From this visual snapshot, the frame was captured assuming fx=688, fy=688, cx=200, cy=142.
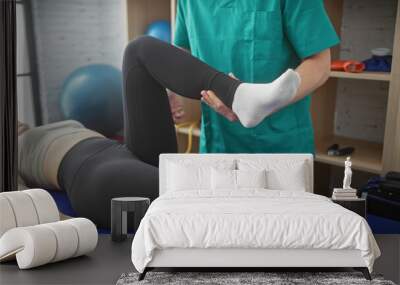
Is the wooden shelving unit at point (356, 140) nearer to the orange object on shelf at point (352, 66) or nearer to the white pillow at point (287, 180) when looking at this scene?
the orange object on shelf at point (352, 66)

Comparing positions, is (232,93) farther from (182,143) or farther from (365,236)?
(365,236)

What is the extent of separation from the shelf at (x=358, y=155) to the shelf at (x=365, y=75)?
1.45 feet

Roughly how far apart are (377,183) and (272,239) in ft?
3.71

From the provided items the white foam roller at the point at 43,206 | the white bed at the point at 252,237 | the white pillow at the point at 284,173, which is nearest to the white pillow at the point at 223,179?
the white pillow at the point at 284,173

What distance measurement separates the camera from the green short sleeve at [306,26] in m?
3.99

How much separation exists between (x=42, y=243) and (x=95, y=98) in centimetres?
119

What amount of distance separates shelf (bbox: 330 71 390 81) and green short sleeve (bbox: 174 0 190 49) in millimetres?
911

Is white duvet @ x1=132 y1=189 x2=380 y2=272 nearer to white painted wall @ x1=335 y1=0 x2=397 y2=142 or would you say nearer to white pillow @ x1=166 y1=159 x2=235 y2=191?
white pillow @ x1=166 y1=159 x2=235 y2=191

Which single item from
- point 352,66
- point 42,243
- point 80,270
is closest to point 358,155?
point 352,66

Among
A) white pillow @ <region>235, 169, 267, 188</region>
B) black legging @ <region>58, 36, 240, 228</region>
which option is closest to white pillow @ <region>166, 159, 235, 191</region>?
white pillow @ <region>235, 169, 267, 188</region>

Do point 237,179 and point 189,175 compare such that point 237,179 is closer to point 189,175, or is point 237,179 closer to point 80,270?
point 189,175

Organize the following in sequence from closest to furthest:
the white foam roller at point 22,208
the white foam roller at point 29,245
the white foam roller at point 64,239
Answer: the white foam roller at point 29,245 < the white foam roller at point 64,239 < the white foam roller at point 22,208

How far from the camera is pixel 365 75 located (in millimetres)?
4004

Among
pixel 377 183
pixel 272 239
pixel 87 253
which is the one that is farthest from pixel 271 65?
pixel 87 253
